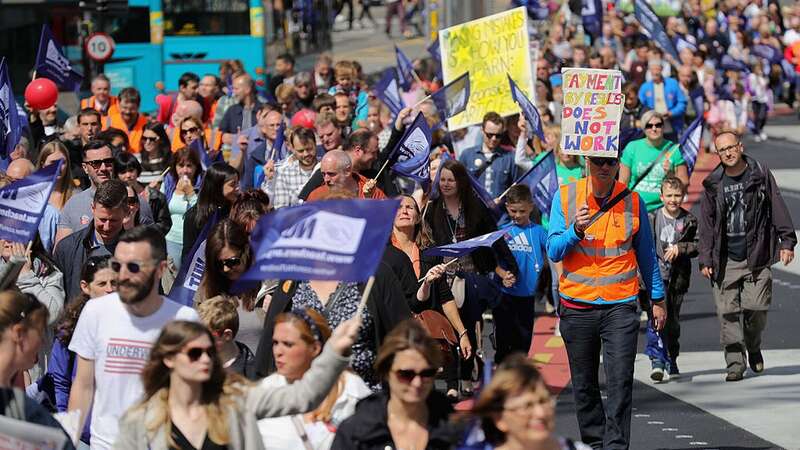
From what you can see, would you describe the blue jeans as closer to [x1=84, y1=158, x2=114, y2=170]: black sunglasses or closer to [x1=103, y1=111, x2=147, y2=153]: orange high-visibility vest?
[x1=84, y1=158, x2=114, y2=170]: black sunglasses

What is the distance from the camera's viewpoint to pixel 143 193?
38.9 feet

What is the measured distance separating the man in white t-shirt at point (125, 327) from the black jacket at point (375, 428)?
3.00ft

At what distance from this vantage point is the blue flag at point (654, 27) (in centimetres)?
2161

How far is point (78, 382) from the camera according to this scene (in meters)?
7.00

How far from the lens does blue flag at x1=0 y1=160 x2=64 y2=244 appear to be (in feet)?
26.7

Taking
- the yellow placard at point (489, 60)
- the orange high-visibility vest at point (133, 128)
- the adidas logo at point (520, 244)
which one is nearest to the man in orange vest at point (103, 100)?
the orange high-visibility vest at point (133, 128)

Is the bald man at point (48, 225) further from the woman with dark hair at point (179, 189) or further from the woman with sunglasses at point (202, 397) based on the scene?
the woman with sunglasses at point (202, 397)

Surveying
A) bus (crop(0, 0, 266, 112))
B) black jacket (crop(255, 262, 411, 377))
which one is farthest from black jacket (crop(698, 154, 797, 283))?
bus (crop(0, 0, 266, 112))

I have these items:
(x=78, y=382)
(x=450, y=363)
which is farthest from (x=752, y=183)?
(x=78, y=382)

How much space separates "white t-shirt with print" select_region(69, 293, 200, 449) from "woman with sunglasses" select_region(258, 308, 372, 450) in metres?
0.42

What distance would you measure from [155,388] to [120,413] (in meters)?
0.77

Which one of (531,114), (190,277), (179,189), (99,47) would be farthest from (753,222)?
(99,47)

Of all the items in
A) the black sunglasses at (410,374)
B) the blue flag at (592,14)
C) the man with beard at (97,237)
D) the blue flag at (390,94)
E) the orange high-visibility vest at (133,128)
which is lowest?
the blue flag at (592,14)

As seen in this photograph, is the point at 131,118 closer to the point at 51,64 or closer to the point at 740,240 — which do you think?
the point at 51,64
